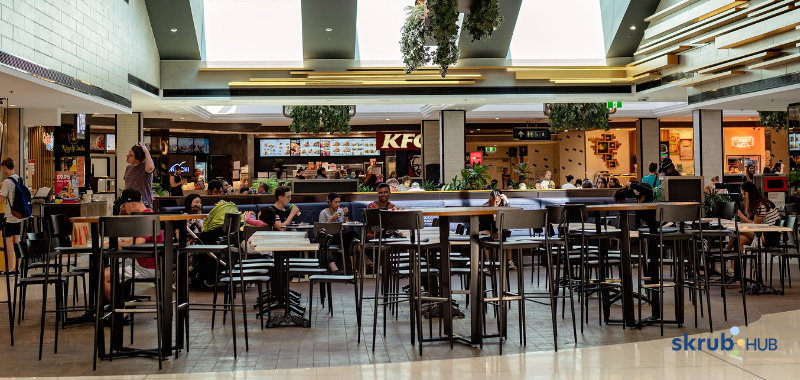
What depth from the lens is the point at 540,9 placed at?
14.1 metres

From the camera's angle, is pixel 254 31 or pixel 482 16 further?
pixel 254 31

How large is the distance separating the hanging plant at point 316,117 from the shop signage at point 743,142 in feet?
48.0

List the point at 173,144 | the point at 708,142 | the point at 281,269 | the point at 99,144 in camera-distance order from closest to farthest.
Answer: the point at 281,269
the point at 708,142
the point at 99,144
the point at 173,144

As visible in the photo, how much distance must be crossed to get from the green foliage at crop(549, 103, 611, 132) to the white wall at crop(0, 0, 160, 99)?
856 centimetres

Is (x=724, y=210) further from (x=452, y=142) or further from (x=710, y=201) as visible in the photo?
(x=452, y=142)

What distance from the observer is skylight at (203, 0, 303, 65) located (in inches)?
536

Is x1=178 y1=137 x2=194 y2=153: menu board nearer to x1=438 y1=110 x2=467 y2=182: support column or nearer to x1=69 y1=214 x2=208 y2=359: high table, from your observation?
x1=438 y1=110 x2=467 y2=182: support column

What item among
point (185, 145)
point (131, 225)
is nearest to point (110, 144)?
point (185, 145)

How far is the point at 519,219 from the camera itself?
4883 mm

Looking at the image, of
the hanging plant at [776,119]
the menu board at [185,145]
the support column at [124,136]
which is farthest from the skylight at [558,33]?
the menu board at [185,145]

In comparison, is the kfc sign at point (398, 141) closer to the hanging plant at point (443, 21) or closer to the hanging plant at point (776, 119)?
the hanging plant at point (776, 119)

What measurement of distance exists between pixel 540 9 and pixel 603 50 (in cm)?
161

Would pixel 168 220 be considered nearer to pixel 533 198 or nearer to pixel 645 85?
pixel 533 198

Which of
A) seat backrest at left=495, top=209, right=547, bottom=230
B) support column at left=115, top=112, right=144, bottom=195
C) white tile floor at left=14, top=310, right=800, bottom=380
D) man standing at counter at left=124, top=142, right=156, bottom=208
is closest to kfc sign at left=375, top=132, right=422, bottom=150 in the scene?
support column at left=115, top=112, right=144, bottom=195
